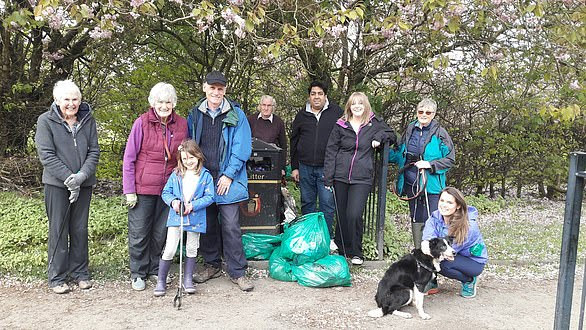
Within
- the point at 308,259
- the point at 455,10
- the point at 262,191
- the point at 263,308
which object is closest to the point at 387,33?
the point at 455,10

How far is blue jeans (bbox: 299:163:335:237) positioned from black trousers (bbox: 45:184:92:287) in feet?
7.56

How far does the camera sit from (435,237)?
4.29 m

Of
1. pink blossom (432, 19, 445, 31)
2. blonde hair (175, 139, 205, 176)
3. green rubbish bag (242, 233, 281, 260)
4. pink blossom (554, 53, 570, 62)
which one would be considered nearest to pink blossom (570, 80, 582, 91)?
pink blossom (554, 53, 570, 62)

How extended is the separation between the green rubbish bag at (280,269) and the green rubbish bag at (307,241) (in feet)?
0.21

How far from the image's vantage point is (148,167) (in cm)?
454

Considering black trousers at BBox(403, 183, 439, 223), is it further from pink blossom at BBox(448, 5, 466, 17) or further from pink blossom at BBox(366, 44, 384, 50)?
pink blossom at BBox(366, 44, 384, 50)

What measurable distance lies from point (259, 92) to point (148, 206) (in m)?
3.77

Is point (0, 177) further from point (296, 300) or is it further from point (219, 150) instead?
point (296, 300)

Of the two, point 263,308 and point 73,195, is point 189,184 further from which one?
point 263,308

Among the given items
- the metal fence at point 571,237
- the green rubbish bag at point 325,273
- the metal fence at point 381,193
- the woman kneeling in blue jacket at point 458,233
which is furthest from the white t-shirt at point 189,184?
the metal fence at point 571,237

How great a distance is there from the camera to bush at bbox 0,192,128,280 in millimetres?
4875

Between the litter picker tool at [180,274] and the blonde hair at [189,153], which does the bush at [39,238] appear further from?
the blonde hair at [189,153]

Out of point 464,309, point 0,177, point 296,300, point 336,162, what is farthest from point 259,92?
point 464,309

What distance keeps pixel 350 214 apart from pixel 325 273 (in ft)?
2.24
